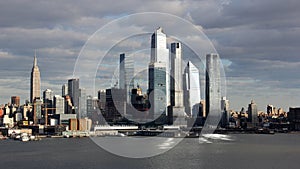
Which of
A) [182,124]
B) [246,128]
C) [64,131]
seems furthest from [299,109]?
[64,131]

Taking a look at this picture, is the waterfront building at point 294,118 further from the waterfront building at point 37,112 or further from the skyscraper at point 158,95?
the waterfront building at point 37,112

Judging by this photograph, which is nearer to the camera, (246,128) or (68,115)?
(68,115)

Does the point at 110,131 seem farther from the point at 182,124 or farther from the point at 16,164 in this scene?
the point at 16,164

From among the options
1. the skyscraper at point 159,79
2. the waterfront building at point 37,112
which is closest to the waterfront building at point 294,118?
the skyscraper at point 159,79

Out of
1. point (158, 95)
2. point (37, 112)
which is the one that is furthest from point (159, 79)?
point (37, 112)

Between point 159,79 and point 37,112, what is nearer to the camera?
point 159,79

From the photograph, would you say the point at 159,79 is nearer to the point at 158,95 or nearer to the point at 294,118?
the point at 158,95

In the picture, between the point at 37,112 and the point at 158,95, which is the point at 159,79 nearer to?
the point at 158,95

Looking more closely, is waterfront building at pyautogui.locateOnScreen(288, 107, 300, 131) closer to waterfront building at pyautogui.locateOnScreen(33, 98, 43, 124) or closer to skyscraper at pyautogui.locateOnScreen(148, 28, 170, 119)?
skyscraper at pyautogui.locateOnScreen(148, 28, 170, 119)

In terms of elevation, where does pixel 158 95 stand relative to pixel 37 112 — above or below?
above
